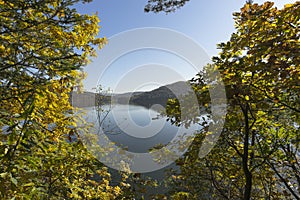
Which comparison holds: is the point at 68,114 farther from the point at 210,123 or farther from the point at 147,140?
the point at 147,140

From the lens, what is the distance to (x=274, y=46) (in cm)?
247

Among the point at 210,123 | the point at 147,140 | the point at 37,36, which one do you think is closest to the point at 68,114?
the point at 37,36

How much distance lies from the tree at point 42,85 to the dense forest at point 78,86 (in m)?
0.02

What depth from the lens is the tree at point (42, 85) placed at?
81.6 inches

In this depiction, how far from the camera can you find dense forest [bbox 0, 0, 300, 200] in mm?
2086

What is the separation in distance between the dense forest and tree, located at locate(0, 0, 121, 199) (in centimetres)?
2

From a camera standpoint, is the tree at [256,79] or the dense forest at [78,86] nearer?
the dense forest at [78,86]

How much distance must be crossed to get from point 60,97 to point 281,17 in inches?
156

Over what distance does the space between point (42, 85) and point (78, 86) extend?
9.67ft

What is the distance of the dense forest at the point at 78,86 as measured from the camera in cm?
209

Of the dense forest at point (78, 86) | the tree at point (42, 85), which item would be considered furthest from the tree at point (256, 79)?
the tree at point (42, 85)

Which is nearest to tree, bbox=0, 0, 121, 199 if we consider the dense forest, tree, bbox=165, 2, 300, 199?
the dense forest

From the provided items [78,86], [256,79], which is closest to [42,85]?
[78,86]

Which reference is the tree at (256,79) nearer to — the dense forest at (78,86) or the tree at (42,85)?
the dense forest at (78,86)
